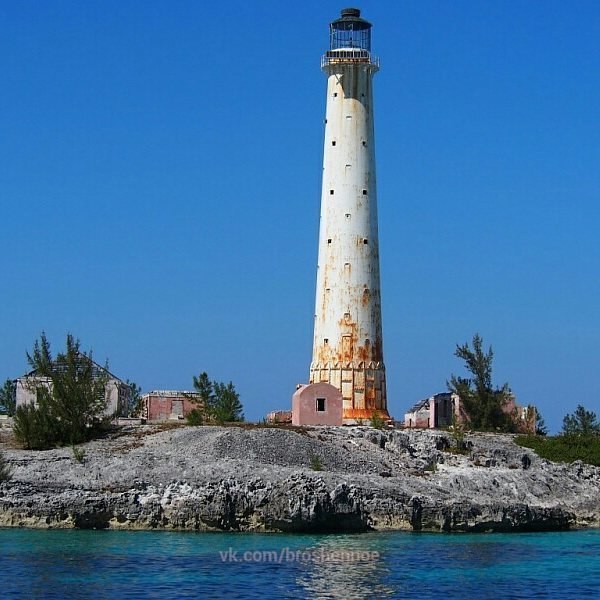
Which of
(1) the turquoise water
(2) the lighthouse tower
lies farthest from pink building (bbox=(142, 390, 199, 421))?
(1) the turquoise water

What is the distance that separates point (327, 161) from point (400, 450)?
1235 centimetres

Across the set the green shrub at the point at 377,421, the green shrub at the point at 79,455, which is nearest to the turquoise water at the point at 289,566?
the green shrub at the point at 79,455

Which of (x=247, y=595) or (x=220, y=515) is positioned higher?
(x=220, y=515)

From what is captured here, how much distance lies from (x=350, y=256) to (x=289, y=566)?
2118 cm

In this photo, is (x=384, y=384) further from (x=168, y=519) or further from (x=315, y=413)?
(x=168, y=519)

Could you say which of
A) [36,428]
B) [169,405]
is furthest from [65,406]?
[169,405]

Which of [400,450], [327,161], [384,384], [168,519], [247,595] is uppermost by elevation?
[327,161]

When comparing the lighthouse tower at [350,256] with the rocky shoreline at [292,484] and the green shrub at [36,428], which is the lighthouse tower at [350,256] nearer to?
the rocky shoreline at [292,484]

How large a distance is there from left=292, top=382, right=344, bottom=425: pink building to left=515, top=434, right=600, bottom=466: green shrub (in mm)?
6650

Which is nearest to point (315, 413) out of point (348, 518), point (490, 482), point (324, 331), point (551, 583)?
point (324, 331)

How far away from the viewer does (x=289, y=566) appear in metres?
28.4

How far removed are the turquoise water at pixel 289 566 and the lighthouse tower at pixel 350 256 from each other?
13.7 meters

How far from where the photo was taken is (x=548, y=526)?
3778 cm

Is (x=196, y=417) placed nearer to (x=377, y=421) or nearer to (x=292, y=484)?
(x=377, y=421)
